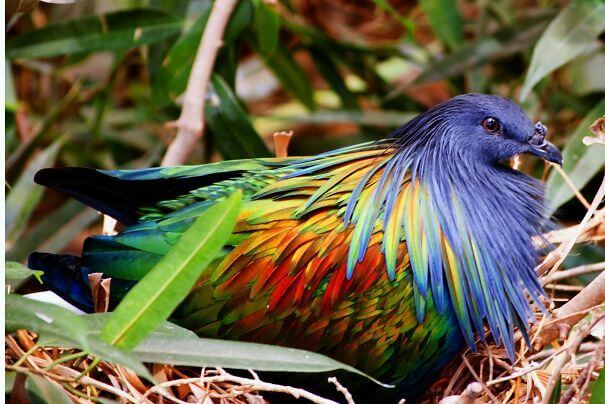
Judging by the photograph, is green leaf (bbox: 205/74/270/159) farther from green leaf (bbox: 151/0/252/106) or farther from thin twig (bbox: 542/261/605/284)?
thin twig (bbox: 542/261/605/284)

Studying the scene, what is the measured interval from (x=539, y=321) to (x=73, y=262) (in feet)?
2.92

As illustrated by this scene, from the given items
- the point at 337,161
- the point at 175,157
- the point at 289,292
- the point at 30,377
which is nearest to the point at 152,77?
the point at 175,157

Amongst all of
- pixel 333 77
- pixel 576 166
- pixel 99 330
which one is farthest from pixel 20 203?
pixel 576 166

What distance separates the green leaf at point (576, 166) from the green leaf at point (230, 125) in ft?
2.41

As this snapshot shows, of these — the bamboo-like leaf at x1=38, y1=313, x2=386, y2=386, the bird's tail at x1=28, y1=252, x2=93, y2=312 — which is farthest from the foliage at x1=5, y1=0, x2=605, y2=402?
the bird's tail at x1=28, y1=252, x2=93, y2=312

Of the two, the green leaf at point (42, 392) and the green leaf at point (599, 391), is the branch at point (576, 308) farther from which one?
the green leaf at point (42, 392)

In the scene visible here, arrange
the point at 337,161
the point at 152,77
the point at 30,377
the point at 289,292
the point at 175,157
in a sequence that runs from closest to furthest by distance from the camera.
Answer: the point at 30,377 → the point at 289,292 → the point at 337,161 → the point at 175,157 → the point at 152,77

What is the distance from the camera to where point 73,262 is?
71.8 inches

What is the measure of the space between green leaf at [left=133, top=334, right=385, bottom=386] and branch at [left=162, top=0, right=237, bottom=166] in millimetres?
826

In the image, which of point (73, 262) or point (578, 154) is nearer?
point (73, 262)

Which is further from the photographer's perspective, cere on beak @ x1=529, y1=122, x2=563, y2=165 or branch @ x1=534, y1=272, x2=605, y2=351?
cere on beak @ x1=529, y1=122, x2=563, y2=165

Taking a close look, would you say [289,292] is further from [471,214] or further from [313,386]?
[471,214]

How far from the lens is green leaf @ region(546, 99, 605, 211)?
2.20 meters

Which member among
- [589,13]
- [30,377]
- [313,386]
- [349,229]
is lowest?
[313,386]
